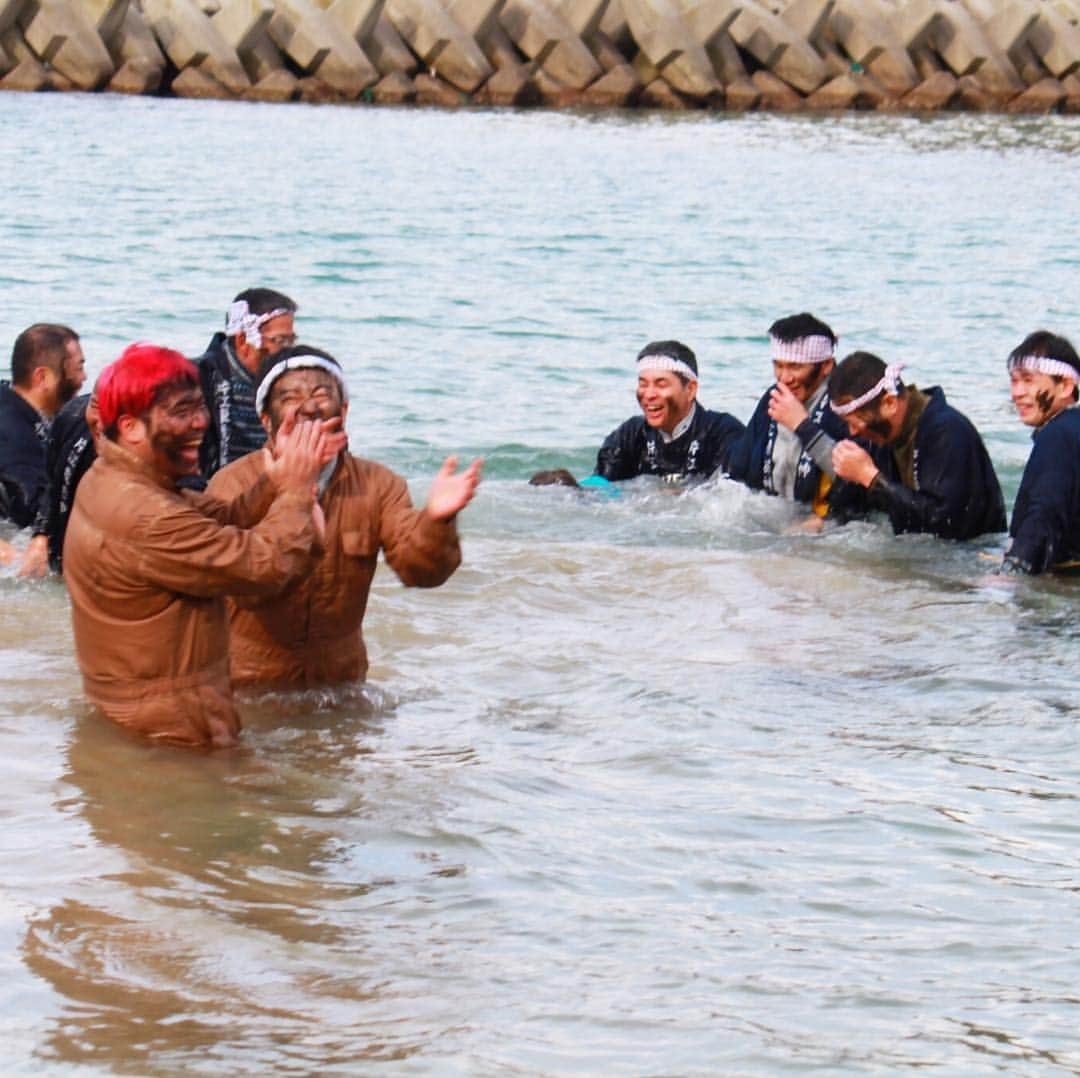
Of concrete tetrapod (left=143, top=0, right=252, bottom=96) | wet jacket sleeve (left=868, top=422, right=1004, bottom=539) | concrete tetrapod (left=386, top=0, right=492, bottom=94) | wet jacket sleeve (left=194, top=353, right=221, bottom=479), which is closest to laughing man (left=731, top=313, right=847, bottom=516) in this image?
wet jacket sleeve (left=868, top=422, right=1004, bottom=539)

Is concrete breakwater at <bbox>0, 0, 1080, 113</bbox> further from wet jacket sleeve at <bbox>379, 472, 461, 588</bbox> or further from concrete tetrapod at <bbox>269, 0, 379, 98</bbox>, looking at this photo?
wet jacket sleeve at <bbox>379, 472, 461, 588</bbox>

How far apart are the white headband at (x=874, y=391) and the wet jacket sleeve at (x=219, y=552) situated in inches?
167

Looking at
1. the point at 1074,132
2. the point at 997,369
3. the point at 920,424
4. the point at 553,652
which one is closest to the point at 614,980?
the point at 553,652

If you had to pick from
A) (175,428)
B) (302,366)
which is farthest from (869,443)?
(175,428)

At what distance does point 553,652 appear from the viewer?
29.1ft

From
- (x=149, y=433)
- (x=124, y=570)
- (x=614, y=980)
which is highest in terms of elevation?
(x=149, y=433)

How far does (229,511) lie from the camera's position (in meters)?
6.46

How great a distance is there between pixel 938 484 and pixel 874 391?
0.65m

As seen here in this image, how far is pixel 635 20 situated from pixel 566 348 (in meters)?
22.6

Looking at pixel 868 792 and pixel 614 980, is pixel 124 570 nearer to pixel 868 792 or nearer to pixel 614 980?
pixel 614 980

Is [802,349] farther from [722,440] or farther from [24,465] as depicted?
[24,465]

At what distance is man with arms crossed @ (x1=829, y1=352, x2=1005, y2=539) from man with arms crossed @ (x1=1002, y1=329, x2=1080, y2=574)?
1.74 ft

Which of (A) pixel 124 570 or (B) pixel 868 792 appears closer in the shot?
(A) pixel 124 570

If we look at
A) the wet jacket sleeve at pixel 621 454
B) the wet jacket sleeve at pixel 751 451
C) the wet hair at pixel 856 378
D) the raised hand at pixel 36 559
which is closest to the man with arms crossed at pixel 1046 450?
the wet hair at pixel 856 378
